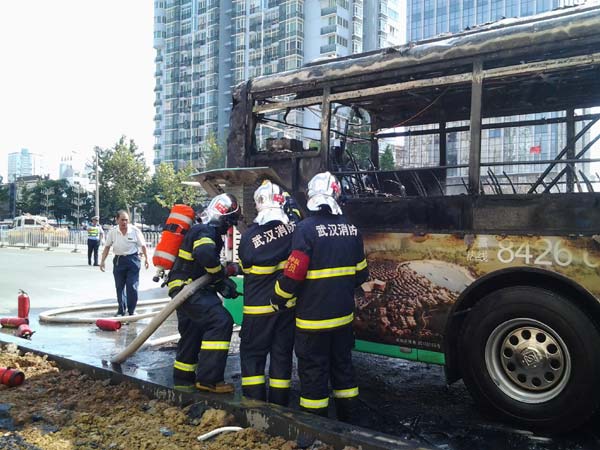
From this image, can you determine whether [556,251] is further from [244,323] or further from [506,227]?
[244,323]

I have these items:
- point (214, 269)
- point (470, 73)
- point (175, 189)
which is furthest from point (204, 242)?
point (175, 189)

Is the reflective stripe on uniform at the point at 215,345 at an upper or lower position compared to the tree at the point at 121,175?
lower

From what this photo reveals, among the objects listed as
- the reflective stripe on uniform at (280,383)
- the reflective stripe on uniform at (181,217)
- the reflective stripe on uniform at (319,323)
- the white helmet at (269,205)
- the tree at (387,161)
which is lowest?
the reflective stripe on uniform at (280,383)

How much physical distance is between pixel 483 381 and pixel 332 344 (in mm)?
1176

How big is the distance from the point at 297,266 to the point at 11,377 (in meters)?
2.92

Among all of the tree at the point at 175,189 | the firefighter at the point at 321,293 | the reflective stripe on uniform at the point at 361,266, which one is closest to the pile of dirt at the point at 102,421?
the firefighter at the point at 321,293

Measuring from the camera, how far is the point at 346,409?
4.22 m

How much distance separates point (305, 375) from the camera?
4.09m

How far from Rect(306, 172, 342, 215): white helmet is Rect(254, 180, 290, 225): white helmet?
29 centimetres

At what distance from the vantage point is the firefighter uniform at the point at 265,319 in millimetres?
4285

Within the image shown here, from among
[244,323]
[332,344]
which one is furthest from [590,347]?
[244,323]

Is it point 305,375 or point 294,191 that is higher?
point 294,191

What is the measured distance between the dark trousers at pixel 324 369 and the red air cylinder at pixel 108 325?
14.9ft

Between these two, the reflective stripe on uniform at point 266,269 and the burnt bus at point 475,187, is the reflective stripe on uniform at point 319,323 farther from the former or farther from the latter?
the burnt bus at point 475,187
